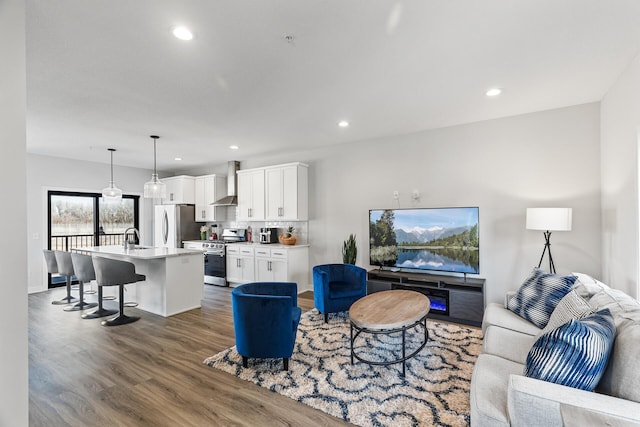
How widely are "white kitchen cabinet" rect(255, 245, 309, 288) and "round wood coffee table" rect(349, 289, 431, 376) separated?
2.36m

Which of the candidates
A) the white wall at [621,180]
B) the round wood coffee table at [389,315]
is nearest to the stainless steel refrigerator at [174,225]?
the round wood coffee table at [389,315]

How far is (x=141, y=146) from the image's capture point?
5.44 metres

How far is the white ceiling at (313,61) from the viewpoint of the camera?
6.52 ft

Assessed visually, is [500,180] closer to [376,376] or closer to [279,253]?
[376,376]

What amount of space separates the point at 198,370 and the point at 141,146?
4.23m

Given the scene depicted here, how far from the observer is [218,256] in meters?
6.38

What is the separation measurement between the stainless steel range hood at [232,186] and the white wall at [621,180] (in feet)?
19.5

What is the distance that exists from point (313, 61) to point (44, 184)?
6458 mm

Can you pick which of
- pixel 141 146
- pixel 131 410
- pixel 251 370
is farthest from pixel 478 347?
pixel 141 146

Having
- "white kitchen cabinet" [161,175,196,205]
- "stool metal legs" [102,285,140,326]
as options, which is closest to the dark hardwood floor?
"stool metal legs" [102,285,140,326]

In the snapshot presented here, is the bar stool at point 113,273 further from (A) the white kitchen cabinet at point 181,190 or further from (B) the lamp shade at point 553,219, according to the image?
(B) the lamp shade at point 553,219

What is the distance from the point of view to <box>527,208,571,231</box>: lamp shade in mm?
3311

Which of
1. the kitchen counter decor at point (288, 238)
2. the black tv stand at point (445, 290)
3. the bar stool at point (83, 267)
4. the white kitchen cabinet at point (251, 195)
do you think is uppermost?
the white kitchen cabinet at point (251, 195)

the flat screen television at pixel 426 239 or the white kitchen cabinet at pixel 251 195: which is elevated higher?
the white kitchen cabinet at pixel 251 195
